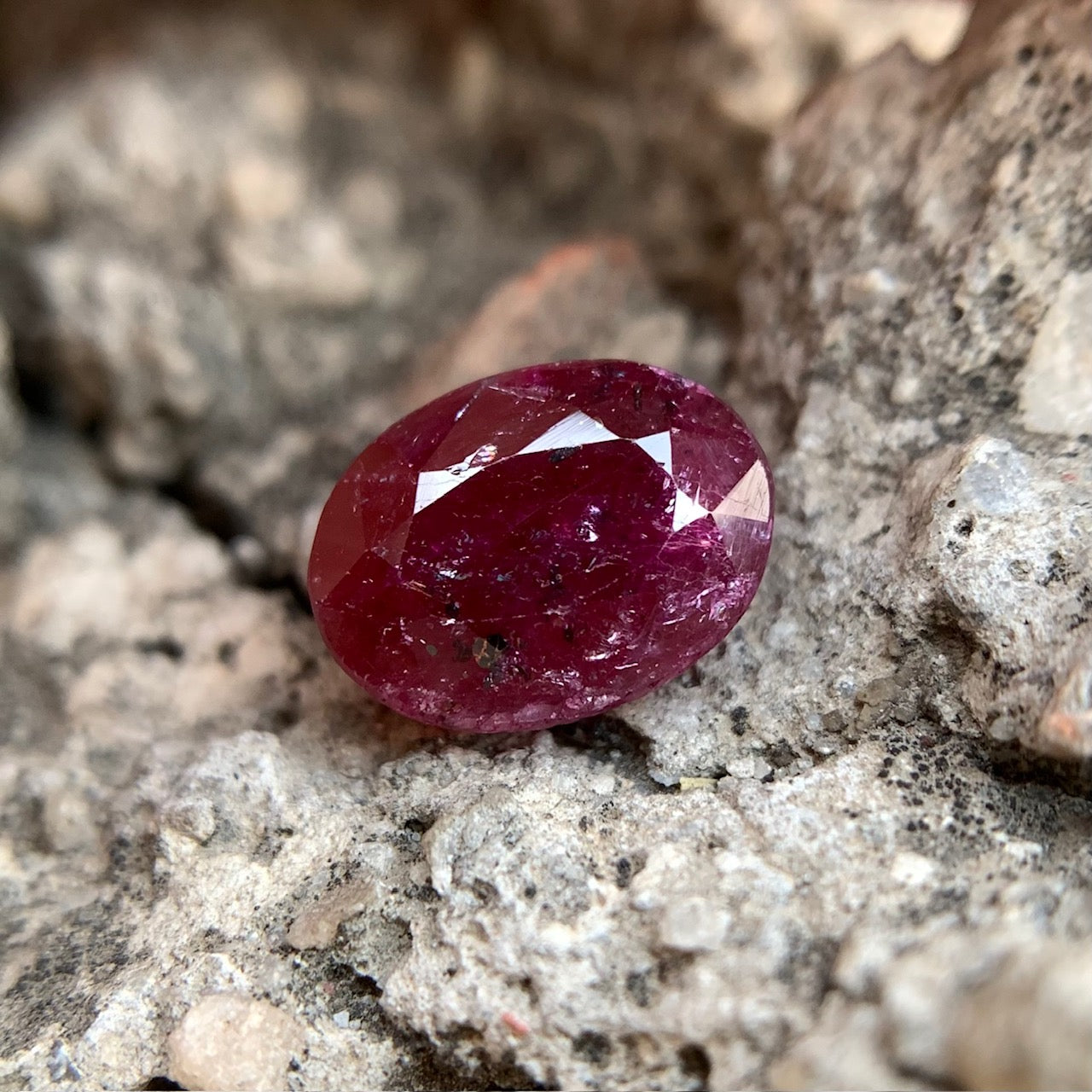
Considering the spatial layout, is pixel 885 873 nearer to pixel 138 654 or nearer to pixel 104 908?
pixel 104 908

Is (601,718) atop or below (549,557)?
below

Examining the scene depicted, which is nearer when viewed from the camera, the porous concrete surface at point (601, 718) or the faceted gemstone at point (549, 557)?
the porous concrete surface at point (601, 718)

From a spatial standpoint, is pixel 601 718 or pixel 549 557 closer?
pixel 549 557

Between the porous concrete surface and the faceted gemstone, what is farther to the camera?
the faceted gemstone
